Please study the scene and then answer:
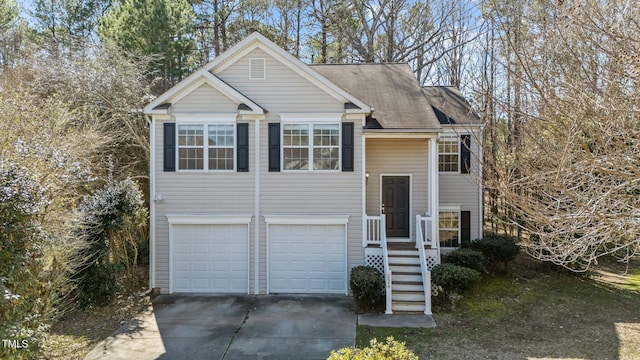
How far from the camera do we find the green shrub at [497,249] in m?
14.0

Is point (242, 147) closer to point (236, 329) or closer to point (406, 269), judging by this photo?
point (236, 329)

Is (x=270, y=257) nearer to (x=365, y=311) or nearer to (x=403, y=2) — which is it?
(x=365, y=311)

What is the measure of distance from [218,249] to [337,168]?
4418mm

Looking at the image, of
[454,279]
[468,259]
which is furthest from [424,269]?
[468,259]

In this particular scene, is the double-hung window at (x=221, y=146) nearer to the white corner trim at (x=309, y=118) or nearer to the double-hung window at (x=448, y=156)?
the white corner trim at (x=309, y=118)

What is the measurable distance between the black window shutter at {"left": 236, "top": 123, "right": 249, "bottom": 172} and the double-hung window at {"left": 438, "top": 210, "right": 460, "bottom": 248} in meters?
7.32

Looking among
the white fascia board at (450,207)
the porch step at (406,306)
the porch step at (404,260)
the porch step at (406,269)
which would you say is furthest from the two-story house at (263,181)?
the white fascia board at (450,207)

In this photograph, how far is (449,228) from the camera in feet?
48.9

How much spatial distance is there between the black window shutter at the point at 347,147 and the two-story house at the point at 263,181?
3cm

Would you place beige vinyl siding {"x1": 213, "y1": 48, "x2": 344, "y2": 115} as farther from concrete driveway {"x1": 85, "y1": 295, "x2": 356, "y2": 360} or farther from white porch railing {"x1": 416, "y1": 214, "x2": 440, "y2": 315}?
concrete driveway {"x1": 85, "y1": 295, "x2": 356, "y2": 360}

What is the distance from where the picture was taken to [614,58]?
14.2 ft

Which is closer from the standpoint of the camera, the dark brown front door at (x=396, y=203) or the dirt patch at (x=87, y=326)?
the dirt patch at (x=87, y=326)

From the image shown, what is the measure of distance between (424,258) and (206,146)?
23.7 ft

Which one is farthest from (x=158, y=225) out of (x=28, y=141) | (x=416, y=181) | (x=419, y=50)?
(x=419, y=50)
